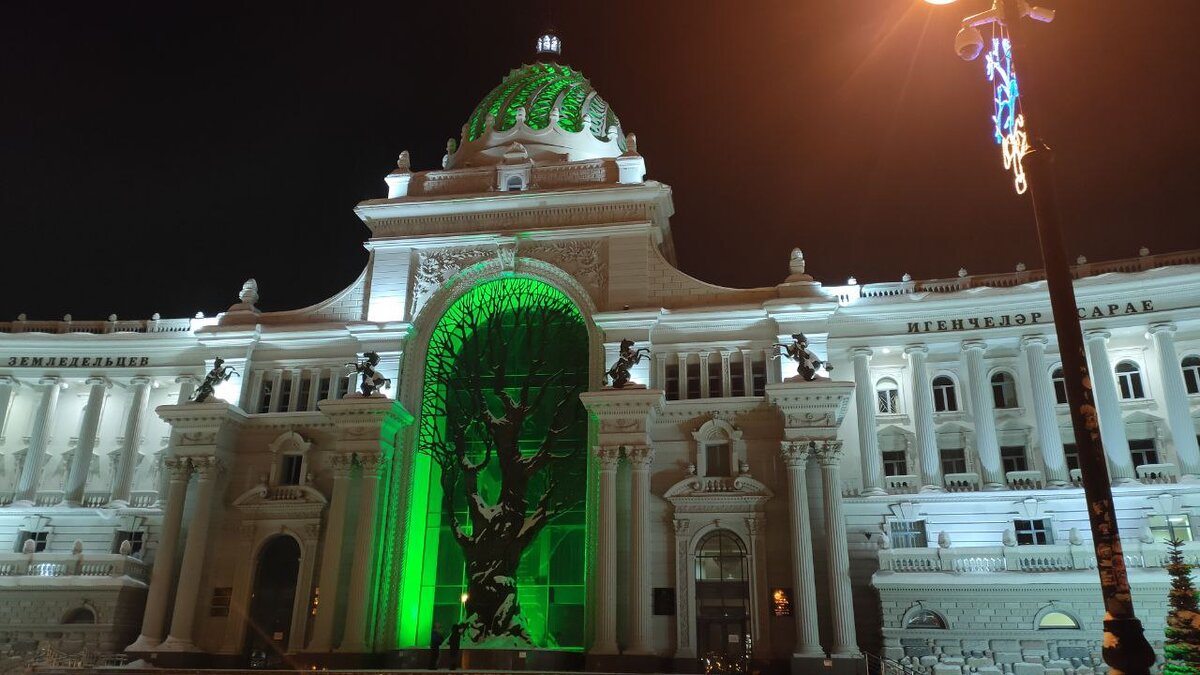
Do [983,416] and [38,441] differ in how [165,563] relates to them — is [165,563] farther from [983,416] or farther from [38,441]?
[983,416]

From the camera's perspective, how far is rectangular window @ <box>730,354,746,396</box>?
1588 inches

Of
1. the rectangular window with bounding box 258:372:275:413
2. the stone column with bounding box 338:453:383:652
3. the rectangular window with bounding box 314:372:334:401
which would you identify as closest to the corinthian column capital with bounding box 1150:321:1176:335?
the stone column with bounding box 338:453:383:652

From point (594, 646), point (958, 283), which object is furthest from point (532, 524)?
point (958, 283)

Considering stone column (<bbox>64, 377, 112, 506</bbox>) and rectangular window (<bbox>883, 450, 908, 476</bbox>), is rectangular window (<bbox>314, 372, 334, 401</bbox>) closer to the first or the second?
stone column (<bbox>64, 377, 112, 506</bbox>)

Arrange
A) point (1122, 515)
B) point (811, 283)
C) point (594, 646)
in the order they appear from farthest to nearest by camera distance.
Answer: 1. point (811, 283)
2. point (1122, 515)
3. point (594, 646)

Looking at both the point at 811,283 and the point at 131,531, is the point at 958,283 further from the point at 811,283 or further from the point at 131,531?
the point at 131,531

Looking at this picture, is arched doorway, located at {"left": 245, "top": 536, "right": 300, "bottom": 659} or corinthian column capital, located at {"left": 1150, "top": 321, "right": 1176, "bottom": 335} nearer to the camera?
arched doorway, located at {"left": 245, "top": 536, "right": 300, "bottom": 659}

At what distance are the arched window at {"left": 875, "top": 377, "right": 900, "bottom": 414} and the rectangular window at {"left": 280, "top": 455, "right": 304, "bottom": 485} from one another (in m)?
27.6

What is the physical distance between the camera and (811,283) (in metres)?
40.9

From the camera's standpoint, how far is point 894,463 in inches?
1634

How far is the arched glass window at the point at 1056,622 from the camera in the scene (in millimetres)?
34250

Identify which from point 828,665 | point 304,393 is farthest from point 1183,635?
point 304,393

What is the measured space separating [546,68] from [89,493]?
34.5 m

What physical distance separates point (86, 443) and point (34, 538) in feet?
16.8
